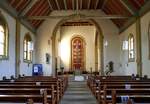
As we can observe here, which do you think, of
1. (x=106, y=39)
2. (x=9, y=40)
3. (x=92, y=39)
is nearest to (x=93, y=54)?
(x=92, y=39)

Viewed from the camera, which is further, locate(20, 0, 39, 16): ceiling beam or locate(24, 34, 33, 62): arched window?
locate(24, 34, 33, 62): arched window

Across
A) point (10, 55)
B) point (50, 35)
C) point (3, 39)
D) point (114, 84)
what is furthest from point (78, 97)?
point (50, 35)

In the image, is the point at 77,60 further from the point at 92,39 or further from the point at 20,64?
the point at 20,64

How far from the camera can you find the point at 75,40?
2708 cm

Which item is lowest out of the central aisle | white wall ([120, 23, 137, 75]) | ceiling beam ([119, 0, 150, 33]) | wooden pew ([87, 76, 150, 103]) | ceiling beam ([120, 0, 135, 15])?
the central aisle

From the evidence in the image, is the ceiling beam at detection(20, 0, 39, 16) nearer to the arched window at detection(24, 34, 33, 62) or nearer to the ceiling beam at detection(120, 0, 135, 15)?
the arched window at detection(24, 34, 33, 62)

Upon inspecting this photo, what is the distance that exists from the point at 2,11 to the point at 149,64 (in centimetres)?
702

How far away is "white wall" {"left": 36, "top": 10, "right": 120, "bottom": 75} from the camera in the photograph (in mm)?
19578

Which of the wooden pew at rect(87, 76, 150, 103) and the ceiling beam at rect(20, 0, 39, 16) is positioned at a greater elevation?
the ceiling beam at rect(20, 0, 39, 16)

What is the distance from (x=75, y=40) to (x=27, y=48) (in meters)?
10.0

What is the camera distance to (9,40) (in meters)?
13.3

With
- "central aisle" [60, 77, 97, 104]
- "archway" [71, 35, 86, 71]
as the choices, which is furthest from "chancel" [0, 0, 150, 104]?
"archway" [71, 35, 86, 71]

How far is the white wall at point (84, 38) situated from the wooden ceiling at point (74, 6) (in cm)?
741

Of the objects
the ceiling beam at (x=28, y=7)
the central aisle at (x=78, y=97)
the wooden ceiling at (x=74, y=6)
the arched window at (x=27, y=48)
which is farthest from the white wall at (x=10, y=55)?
the central aisle at (x=78, y=97)
